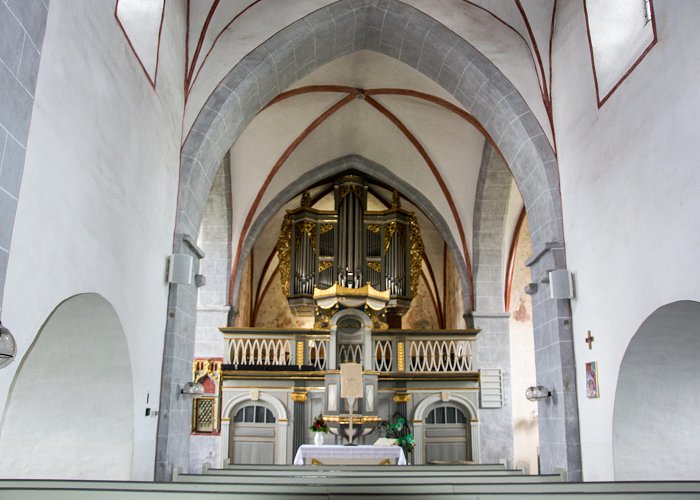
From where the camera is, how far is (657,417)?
715 centimetres

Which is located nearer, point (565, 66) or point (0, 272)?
point (0, 272)

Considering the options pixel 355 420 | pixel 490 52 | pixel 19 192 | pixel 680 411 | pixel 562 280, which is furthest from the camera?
pixel 355 420

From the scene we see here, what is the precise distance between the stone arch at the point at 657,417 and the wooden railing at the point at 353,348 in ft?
23.3

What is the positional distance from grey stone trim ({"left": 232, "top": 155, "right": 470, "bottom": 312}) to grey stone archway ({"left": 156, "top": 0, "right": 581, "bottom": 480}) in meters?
5.46

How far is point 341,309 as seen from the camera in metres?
14.8

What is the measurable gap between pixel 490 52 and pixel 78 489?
778cm

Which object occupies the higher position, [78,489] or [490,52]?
[490,52]

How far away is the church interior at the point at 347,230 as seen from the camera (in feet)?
18.3

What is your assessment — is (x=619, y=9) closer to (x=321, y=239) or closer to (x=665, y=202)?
(x=665, y=202)

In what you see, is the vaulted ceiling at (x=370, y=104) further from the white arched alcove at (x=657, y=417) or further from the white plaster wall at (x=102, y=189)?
the white arched alcove at (x=657, y=417)

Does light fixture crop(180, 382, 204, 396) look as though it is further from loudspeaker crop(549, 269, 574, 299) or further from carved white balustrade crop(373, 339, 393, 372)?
carved white balustrade crop(373, 339, 393, 372)

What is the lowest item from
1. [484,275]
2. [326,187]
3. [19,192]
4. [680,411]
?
[680,411]

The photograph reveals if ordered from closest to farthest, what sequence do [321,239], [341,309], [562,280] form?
[562,280], [341,309], [321,239]

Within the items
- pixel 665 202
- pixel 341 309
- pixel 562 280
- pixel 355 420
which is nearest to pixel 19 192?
pixel 665 202
